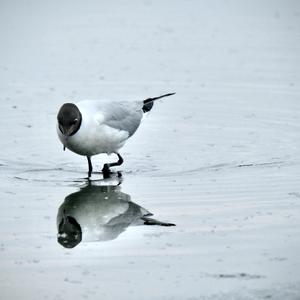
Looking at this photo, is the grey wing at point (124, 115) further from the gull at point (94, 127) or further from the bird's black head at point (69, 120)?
the bird's black head at point (69, 120)

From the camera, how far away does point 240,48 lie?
60.1 feet

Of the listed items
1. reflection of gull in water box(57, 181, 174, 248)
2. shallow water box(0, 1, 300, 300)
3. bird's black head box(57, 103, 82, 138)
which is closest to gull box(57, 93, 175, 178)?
bird's black head box(57, 103, 82, 138)

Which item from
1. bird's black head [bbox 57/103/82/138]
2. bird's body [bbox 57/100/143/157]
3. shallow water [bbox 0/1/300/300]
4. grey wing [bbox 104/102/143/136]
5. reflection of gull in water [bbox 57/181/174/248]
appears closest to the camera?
shallow water [bbox 0/1/300/300]

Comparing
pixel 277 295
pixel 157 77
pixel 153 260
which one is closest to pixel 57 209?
pixel 153 260

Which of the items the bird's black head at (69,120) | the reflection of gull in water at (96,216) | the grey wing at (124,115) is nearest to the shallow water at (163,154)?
the reflection of gull in water at (96,216)

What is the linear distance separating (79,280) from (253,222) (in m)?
2.23

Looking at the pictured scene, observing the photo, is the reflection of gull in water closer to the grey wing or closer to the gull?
the gull

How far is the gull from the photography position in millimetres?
10430

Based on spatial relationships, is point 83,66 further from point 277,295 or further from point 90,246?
point 277,295

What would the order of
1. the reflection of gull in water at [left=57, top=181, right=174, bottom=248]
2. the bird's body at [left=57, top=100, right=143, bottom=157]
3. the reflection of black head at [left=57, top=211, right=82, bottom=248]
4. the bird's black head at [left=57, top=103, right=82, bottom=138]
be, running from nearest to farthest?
the reflection of black head at [left=57, top=211, right=82, bottom=248]
the reflection of gull in water at [left=57, top=181, right=174, bottom=248]
the bird's black head at [left=57, top=103, right=82, bottom=138]
the bird's body at [left=57, top=100, right=143, bottom=157]

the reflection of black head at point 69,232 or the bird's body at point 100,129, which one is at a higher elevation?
the bird's body at point 100,129

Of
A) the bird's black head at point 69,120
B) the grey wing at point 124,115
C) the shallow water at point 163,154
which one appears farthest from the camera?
the grey wing at point 124,115

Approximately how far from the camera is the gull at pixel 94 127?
10.4 m

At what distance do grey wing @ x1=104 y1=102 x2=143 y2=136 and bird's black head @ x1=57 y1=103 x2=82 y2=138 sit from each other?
533 mm
